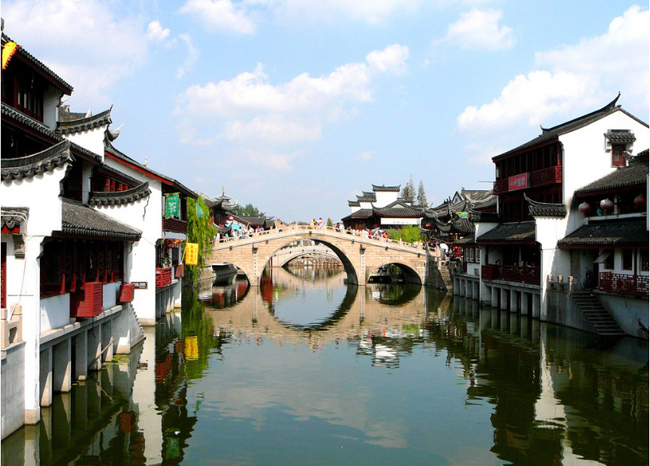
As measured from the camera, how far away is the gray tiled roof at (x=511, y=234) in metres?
33.1

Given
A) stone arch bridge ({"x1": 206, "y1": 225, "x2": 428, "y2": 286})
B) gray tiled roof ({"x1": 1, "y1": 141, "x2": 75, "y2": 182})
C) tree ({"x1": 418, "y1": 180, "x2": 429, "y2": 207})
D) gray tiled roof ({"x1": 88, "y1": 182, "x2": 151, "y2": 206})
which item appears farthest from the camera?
tree ({"x1": 418, "y1": 180, "x2": 429, "y2": 207})

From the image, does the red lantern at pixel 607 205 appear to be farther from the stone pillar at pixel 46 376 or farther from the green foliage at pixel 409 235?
the green foliage at pixel 409 235

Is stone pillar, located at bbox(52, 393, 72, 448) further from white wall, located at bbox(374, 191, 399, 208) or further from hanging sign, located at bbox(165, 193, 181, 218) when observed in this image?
white wall, located at bbox(374, 191, 399, 208)

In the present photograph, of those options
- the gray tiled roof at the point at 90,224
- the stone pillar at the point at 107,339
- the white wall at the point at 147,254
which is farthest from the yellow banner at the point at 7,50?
the stone pillar at the point at 107,339

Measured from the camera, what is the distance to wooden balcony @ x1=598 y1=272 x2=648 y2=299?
2480 cm

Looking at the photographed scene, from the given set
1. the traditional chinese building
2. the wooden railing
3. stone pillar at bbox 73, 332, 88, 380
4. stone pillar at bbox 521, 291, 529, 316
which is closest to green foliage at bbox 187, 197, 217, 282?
the wooden railing

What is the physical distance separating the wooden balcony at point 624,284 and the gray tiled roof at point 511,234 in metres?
4.74

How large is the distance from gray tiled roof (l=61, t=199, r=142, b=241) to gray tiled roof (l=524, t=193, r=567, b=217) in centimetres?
1836

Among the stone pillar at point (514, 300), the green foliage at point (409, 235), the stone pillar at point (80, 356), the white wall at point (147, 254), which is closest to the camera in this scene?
the stone pillar at point (80, 356)

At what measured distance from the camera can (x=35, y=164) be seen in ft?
43.1

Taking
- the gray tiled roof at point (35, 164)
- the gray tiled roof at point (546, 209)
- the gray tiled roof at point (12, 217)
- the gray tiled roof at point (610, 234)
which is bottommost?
the gray tiled roof at point (12, 217)

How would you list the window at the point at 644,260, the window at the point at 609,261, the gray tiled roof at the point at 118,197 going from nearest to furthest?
the gray tiled roof at the point at 118,197
the window at the point at 644,260
the window at the point at 609,261

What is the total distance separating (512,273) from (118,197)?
22.3 meters

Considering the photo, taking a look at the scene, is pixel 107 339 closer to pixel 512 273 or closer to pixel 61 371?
pixel 61 371
